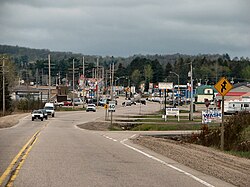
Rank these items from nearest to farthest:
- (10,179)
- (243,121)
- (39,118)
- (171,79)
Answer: (10,179) → (243,121) → (39,118) → (171,79)

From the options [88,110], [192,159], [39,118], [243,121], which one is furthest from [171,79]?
[192,159]

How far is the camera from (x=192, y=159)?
19125 millimetres

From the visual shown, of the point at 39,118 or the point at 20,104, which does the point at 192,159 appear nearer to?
the point at 39,118

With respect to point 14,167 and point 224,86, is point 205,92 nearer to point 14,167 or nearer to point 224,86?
point 224,86

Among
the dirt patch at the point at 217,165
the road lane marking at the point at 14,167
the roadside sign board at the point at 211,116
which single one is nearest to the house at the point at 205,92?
the roadside sign board at the point at 211,116

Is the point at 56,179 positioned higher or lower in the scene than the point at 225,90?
lower

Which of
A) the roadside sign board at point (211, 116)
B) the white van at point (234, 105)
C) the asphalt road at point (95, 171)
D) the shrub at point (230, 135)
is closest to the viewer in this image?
the asphalt road at point (95, 171)

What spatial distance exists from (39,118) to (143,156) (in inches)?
1887

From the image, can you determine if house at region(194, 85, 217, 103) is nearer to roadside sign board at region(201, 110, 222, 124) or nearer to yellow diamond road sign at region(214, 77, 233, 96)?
roadside sign board at region(201, 110, 222, 124)

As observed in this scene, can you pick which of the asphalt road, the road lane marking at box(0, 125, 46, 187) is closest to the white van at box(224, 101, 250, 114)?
the asphalt road

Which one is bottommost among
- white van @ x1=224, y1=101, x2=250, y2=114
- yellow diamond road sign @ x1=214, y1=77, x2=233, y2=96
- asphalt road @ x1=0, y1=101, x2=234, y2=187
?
white van @ x1=224, y1=101, x2=250, y2=114

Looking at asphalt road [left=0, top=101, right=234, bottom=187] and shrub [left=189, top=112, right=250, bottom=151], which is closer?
asphalt road [left=0, top=101, right=234, bottom=187]

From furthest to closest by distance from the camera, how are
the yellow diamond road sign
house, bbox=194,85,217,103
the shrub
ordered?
house, bbox=194,85,217,103 < the shrub < the yellow diamond road sign

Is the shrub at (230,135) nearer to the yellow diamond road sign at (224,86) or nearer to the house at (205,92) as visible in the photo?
the yellow diamond road sign at (224,86)
